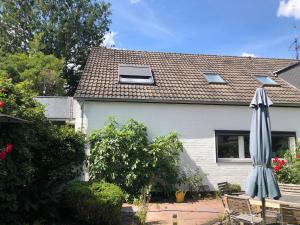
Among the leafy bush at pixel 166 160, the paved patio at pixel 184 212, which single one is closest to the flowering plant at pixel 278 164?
the paved patio at pixel 184 212

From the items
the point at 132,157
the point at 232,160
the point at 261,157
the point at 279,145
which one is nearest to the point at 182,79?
the point at 232,160

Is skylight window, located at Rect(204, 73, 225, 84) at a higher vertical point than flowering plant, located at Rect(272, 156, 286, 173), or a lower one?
higher

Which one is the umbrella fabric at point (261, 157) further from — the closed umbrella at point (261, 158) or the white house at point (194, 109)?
the white house at point (194, 109)

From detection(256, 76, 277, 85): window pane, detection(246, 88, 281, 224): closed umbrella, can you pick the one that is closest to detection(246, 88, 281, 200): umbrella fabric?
detection(246, 88, 281, 224): closed umbrella

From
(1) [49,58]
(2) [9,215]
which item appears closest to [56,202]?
(2) [9,215]

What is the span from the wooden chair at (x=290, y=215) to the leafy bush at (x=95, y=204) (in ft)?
12.5

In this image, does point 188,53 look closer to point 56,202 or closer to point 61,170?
point 61,170

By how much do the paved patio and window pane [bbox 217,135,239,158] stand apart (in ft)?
8.60

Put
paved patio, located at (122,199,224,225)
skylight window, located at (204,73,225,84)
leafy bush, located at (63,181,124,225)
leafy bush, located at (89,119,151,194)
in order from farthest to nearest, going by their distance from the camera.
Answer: skylight window, located at (204,73,225,84) → leafy bush, located at (89,119,151,194) → paved patio, located at (122,199,224,225) → leafy bush, located at (63,181,124,225)

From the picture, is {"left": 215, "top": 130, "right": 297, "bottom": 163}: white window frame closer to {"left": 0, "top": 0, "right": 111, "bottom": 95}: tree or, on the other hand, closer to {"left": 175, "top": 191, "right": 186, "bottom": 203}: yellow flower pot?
{"left": 175, "top": 191, "right": 186, "bottom": 203}: yellow flower pot

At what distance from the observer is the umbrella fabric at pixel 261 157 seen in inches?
302

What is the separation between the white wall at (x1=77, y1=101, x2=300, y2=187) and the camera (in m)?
14.3

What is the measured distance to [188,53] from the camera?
2047 centimetres

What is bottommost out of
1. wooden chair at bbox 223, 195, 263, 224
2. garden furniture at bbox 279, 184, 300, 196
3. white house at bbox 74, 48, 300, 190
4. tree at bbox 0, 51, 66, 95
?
wooden chair at bbox 223, 195, 263, 224
